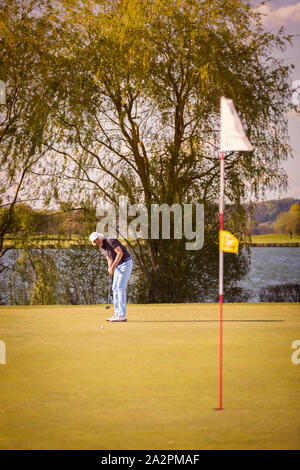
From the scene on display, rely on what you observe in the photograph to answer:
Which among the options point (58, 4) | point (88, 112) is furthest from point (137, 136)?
point (58, 4)

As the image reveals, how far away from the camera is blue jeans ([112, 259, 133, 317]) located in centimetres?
1073

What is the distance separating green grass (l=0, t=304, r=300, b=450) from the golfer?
0.97ft

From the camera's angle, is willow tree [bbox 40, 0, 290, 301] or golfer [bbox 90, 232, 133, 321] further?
willow tree [bbox 40, 0, 290, 301]

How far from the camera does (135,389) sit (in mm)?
5797

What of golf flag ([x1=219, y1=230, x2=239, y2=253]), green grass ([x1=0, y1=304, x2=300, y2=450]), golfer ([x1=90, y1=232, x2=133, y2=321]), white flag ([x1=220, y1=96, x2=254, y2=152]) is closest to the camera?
green grass ([x1=0, y1=304, x2=300, y2=450])

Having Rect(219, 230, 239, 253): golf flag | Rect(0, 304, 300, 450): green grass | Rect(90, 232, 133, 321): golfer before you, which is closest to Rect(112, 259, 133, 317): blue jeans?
Rect(90, 232, 133, 321): golfer

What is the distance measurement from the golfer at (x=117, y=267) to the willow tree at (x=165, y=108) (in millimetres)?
5366

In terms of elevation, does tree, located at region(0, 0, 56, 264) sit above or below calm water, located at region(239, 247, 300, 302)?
above

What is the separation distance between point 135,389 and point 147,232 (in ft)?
35.5

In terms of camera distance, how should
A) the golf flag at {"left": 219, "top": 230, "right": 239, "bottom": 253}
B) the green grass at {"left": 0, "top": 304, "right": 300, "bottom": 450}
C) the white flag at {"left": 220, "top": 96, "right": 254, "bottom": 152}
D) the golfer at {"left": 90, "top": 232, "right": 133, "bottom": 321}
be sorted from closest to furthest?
the green grass at {"left": 0, "top": 304, "right": 300, "bottom": 450} → the golf flag at {"left": 219, "top": 230, "right": 239, "bottom": 253} → the white flag at {"left": 220, "top": 96, "right": 254, "bottom": 152} → the golfer at {"left": 90, "top": 232, "right": 133, "bottom": 321}

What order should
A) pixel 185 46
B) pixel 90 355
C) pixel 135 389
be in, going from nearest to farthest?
pixel 135 389 < pixel 90 355 < pixel 185 46

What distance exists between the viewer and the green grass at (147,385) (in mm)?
4375

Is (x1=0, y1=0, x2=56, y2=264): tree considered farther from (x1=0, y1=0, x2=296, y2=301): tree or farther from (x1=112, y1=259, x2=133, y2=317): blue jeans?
(x1=112, y1=259, x2=133, y2=317): blue jeans

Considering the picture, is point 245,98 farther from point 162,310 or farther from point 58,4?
point 162,310
